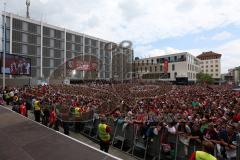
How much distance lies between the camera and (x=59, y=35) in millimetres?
88438

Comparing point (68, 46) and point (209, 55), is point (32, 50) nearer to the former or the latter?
point (68, 46)

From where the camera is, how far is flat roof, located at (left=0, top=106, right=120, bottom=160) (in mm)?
7805

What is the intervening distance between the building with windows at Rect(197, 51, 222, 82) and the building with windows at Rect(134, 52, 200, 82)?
1598 inches

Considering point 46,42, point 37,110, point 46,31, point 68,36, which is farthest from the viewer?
point 68,36

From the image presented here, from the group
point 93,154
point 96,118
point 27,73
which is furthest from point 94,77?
point 93,154

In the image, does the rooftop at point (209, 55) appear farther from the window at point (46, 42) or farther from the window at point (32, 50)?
the window at point (32, 50)

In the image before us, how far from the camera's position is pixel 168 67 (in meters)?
108

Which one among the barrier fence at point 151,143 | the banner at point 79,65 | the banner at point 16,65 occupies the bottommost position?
the barrier fence at point 151,143

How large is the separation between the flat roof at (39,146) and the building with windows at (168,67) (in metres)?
93.4

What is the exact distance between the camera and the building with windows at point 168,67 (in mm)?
104312

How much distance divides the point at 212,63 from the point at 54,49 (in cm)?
10589

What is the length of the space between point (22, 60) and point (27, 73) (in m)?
2.25

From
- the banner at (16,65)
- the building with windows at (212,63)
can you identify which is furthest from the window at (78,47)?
the building with windows at (212,63)

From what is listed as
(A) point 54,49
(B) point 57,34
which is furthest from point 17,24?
(B) point 57,34
